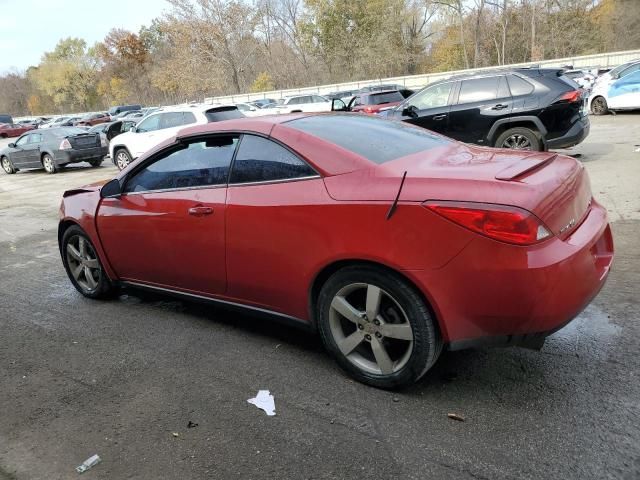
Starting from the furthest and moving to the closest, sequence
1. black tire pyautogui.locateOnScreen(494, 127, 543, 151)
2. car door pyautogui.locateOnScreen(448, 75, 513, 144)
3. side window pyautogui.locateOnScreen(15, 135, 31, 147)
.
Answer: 1. side window pyautogui.locateOnScreen(15, 135, 31, 147)
2. car door pyautogui.locateOnScreen(448, 75, 513, 144)
3. black tire pyautogui.locateOnScreen(494, 127, 543, 151)

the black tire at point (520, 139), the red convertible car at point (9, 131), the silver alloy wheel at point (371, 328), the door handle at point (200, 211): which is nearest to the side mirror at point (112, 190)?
the door handle at point (200, 211)

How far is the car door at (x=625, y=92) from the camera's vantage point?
624 inches

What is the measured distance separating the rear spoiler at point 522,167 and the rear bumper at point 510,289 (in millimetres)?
402

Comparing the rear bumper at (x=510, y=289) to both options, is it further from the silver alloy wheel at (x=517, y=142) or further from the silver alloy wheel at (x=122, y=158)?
the silver alloy wheel at (x=122, y=158)

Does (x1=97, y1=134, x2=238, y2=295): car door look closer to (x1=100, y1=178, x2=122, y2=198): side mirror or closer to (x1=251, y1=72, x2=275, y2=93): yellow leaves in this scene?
(x1=100, y1=178, x2=122, y2=198): side mirror

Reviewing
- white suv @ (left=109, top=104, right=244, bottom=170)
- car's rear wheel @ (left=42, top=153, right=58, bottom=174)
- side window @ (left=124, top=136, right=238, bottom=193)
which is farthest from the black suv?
car's rear wheel @ (left=42, top=153, right=58, bottom=174)

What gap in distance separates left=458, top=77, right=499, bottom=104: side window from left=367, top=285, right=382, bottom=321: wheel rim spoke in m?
7.79

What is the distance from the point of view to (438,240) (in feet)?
8.58

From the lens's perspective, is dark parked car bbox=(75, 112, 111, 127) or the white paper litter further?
dark parked car bbox=(75, 112, 111, 127)

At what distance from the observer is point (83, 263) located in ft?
16.2

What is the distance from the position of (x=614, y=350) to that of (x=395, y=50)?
61543 mm

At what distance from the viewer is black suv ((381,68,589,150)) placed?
895 centimetres

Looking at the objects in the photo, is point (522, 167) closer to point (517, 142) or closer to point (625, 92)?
point (517, 142)

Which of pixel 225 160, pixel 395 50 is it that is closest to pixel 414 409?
pixel 225 160
